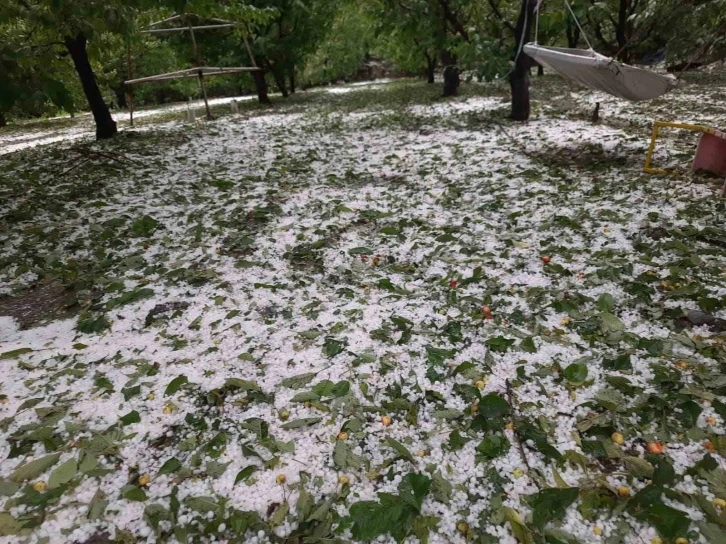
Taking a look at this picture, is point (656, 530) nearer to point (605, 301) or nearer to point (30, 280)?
point (605, 301)

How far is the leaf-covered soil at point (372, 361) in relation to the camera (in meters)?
1.55

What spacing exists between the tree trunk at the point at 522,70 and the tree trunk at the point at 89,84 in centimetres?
709

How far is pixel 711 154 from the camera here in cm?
401

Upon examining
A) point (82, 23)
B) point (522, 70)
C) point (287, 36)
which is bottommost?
point (522, 70)

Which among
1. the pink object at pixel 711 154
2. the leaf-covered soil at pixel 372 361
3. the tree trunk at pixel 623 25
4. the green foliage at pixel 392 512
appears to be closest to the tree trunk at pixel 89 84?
the leaf-covered soil at pixel 372 361

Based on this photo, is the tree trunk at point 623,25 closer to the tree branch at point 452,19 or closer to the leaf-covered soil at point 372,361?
the tree branch at point 452,19

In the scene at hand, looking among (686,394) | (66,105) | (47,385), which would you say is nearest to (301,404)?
Answer: (47,385)

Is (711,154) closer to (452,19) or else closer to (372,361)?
(372,361)

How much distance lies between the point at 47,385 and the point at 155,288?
98 cm

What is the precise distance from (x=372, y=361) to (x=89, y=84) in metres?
7.74

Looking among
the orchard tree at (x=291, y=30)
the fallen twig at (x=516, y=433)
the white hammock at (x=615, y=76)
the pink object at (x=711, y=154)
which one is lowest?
the fallen twig at (x=516, y=433)

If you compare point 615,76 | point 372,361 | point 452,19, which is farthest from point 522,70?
point 372,361

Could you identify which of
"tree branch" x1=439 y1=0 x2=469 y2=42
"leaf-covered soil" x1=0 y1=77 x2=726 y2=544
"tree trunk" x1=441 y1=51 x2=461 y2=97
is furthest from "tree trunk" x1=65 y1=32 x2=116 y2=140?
"tree trunk" x1=441 y1=51 x2=461 y2=97

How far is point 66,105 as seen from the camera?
268cm
